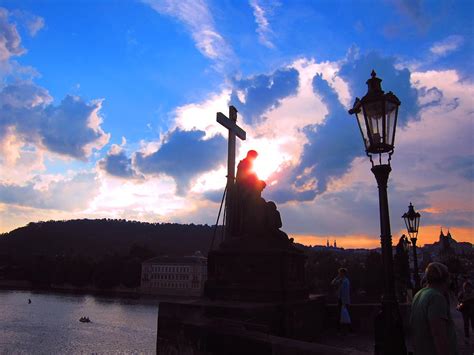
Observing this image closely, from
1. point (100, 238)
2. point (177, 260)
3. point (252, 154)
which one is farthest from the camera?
point (100, 238)

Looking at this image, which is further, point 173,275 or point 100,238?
point 100,238

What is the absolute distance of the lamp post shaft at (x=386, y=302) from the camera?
165 inches

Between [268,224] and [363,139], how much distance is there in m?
4.94

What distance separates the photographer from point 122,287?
10006cm

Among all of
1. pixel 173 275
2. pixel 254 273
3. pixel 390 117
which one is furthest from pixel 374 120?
pixel 173 275

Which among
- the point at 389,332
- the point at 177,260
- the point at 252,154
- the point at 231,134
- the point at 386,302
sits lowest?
the point at 389,332

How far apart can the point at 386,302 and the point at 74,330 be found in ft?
146

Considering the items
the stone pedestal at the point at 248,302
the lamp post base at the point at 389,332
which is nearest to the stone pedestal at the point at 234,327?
the stone pedestal at the point at 248,302

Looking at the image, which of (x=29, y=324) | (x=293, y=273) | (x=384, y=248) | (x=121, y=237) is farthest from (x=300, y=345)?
(x=121, y=237)

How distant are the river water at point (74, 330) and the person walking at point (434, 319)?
104ft

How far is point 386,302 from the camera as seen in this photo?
4.43 metres

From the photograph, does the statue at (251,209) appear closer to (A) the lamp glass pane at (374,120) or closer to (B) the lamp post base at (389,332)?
(A) the lamp glass pane at (374,120)

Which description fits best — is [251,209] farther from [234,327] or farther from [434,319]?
[434,319]

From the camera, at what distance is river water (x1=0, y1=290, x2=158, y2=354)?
3319cm
